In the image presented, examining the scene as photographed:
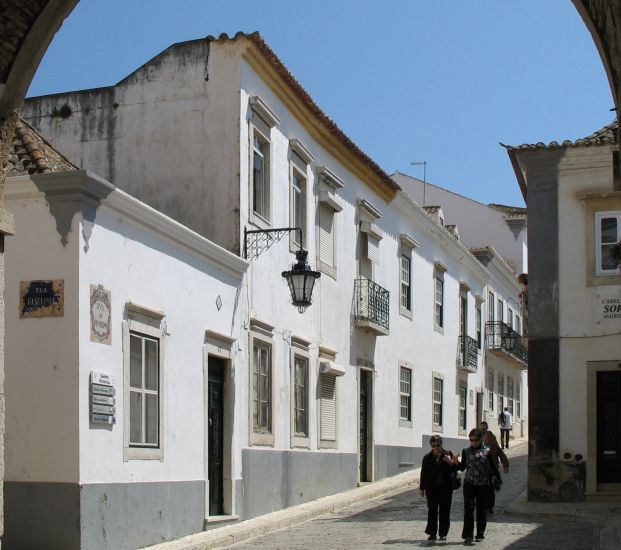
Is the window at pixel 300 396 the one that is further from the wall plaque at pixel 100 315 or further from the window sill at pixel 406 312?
the wall plaque at pixel 100 315

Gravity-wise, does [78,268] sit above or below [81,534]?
above

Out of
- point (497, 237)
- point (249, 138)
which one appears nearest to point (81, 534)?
point (249, 138)

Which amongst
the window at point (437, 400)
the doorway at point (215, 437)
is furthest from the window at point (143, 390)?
the window at point (437, 400)

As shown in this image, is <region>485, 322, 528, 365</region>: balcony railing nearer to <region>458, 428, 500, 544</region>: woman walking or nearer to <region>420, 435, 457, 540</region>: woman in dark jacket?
<region>458, 428, 500, 544</region>: woman walking

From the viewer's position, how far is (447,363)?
94.0 feet

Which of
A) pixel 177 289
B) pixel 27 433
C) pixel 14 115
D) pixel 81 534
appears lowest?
pixel 81 534

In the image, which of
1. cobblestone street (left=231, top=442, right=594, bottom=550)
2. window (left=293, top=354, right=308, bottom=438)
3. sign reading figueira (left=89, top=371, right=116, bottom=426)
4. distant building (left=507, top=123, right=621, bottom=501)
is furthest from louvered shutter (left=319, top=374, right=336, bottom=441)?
sign reading figueira (left=89, top=371, right=116, bottom=426)

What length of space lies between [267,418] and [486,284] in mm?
19030

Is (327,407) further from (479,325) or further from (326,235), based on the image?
(479,325)

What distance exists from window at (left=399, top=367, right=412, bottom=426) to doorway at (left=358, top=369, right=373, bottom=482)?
225cm

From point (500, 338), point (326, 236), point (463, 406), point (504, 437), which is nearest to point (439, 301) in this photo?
point (463, 406)

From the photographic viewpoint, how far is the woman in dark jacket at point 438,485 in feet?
42.2

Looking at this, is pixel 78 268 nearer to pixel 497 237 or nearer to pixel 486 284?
pixel 486 284

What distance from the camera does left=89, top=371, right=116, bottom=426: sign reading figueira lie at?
36.5ft
